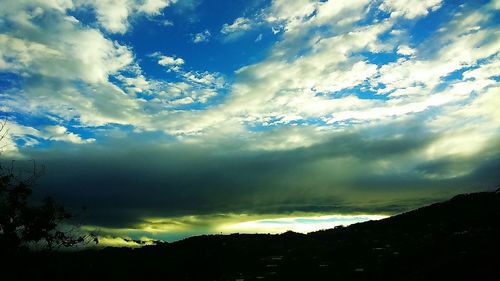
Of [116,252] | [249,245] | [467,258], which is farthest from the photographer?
[116,252]

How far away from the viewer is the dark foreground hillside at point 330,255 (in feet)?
94.7

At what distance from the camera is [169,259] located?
5109cm

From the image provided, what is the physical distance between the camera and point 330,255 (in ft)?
139

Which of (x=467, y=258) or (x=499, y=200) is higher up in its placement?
(x=499, y=200)

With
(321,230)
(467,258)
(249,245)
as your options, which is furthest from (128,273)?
(467,258)

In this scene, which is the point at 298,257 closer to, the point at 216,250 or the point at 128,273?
the point at 216,250

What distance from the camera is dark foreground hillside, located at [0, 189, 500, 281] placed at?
28875 millimetres

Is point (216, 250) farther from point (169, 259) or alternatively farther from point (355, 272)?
point (355, 272)

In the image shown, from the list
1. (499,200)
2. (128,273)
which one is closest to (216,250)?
Answer: (128,273)

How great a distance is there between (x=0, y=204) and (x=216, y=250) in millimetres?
27888

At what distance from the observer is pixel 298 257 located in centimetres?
4300

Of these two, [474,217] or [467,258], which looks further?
[474,217]

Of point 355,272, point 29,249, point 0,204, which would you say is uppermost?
point 0,204

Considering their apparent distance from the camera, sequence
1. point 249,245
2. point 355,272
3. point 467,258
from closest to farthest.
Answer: point 467,258
point 355,272
point 249,245
